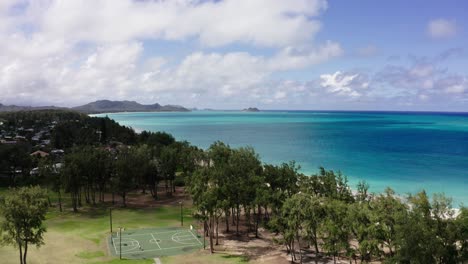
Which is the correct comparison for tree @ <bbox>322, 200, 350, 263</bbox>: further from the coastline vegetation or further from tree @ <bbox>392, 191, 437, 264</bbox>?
tree @ <bbox>392, 191, 437, 264</bbox>

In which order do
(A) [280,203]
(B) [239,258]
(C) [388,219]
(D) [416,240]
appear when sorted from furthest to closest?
1. (A) [280,203]
2. (B) [239,258]
3. (C) [388,219]
4. (D) [416,240]

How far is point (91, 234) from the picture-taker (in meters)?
44.3

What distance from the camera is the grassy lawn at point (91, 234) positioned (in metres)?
36.0

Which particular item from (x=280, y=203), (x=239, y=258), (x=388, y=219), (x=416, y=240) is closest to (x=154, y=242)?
(x=239, y=258)

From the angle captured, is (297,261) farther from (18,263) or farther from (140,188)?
(140,188)

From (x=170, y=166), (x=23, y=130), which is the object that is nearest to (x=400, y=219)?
(x=170, y=166)

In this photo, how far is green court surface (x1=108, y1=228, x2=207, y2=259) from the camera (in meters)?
38.0

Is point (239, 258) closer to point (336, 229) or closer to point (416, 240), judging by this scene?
point (336, 229)

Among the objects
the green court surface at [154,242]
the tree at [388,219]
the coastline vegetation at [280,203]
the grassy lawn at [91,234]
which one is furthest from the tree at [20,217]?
the tree at [388,219]

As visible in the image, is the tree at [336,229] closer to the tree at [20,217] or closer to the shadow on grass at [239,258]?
the shadow on grass at [239,258]

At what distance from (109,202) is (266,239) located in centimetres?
3128

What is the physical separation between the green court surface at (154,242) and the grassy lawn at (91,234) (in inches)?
51.1

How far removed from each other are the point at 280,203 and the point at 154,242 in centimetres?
1530

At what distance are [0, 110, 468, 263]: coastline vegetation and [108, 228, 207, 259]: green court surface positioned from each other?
2.34 metres
